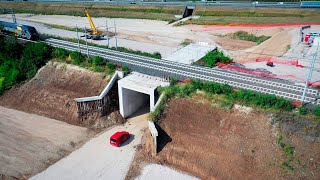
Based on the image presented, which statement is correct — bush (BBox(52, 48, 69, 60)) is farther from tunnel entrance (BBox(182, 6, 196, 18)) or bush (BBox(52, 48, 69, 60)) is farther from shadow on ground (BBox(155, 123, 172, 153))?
tunnel entrance (BBox(182, 6, 196, 18))

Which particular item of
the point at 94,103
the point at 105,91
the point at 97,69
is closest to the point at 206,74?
the point at 105,91

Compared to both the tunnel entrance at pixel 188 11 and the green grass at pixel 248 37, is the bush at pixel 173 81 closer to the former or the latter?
the green grass at pixel 248 37

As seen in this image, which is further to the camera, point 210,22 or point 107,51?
point 210,22

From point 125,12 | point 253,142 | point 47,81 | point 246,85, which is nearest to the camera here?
point 253,142

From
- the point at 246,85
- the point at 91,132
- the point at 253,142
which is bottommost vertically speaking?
the point at 91,132

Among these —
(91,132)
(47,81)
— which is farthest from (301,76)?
(47,81)

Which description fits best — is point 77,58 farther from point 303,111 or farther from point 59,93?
point 303,111

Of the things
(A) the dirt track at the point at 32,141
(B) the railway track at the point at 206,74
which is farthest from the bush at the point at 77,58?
(A) the dirt track at the point at 32,141

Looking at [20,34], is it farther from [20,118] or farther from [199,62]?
[199,62]
